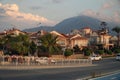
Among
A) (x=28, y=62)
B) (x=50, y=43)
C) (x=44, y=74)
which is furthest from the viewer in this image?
(x=50, y=43)

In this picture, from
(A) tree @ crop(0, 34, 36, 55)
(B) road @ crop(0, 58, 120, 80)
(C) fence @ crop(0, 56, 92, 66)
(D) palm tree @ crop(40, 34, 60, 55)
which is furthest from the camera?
(D) palm tree @ crop(40, 34, 60, 55)

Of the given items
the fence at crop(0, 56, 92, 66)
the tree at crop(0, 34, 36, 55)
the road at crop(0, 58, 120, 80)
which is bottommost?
the road at crop(0, 58, 120, 80)

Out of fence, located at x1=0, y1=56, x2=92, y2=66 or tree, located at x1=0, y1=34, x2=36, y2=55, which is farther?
tree, located at x1=0, y1=34, x2=36, y2=55

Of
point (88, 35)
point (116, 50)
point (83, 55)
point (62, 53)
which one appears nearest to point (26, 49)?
point (62, 53)

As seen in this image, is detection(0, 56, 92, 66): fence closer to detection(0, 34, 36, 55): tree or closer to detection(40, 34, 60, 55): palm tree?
detection(0, 34, 36, 55): tree

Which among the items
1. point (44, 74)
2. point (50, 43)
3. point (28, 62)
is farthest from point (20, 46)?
point (44, 74)

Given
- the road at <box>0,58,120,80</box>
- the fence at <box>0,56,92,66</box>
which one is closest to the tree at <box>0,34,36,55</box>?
the fence at <box>0,56,92,66</box>

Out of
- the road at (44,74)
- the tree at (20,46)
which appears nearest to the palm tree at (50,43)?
the tree at (20,46)

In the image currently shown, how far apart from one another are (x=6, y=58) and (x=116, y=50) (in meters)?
64.6

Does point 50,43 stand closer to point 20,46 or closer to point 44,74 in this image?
point 20,46

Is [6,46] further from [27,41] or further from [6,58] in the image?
[6,58]

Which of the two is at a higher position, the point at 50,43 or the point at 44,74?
the point at 50,43

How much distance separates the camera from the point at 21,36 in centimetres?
8281

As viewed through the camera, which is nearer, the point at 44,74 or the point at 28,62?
the point at 44,74
